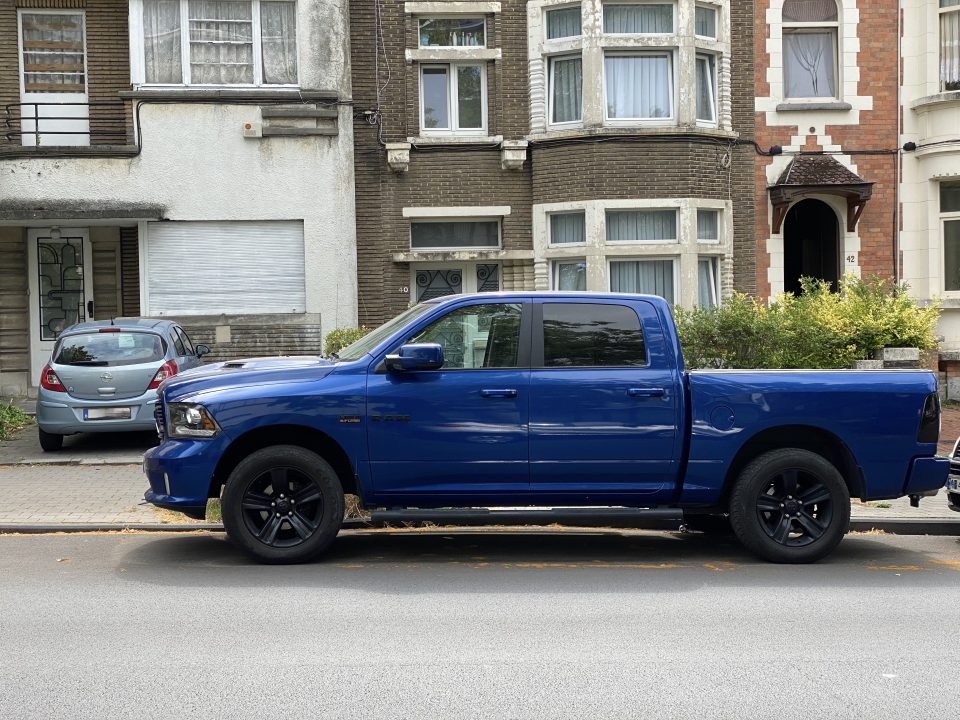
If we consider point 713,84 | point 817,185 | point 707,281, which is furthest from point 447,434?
point 713,84

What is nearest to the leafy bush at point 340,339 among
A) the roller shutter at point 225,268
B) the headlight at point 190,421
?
the roller shutter at point 225,268

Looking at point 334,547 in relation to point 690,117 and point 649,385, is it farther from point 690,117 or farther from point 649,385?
point 690,117

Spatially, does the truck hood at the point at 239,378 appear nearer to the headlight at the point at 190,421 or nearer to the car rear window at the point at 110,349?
the headlight at the point at 190,421

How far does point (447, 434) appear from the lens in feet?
27.0

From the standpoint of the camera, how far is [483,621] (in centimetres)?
683

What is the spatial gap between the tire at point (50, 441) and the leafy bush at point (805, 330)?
739cm

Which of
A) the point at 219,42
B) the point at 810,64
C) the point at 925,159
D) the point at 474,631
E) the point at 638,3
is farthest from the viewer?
the point at 810,64

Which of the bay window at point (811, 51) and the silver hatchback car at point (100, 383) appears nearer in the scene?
the silver hatchback car at point (100, 383)

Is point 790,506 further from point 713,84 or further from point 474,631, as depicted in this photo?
point 713,84

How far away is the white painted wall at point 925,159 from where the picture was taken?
19.7 metres

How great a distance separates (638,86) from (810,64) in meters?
3.17

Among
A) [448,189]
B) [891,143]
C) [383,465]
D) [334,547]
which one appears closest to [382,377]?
[383,465]

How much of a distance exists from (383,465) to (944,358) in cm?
1388

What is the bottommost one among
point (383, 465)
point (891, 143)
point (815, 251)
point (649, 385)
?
point (383, 465)
